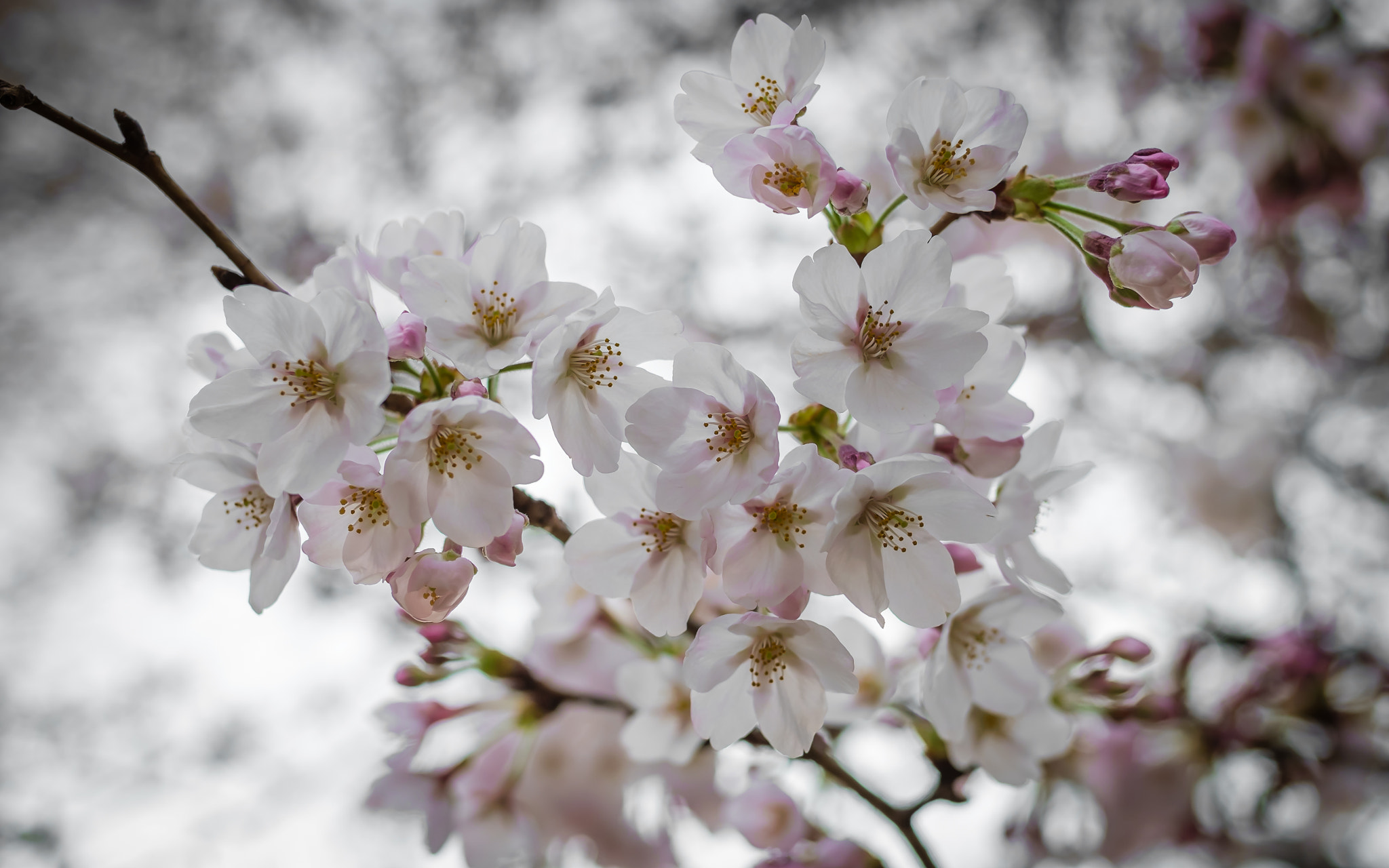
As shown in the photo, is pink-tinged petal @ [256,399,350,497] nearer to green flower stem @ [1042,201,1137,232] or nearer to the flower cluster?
the flower cluster

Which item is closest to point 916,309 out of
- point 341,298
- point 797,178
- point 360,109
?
point 797,178

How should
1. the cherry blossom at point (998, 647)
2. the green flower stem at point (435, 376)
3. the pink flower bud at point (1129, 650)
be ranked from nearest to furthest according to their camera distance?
the green flower stem at point (435, 376) → the cherry blossom at point (998, 647) → the pink flower bud at point (1129, 650)

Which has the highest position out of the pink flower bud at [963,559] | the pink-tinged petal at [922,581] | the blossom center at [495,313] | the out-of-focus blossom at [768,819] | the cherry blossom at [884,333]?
the blossom center at [495,313]

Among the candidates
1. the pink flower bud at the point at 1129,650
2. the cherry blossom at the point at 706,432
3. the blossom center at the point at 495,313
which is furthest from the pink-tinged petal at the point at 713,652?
the pink flower bud at the point at 1129,650

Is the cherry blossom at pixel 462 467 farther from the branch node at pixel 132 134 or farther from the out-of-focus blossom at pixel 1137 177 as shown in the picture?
the out-of-focus blossom at pixel 1137 177

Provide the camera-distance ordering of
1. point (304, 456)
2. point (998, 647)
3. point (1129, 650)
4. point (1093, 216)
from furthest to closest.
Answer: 1. point (1129, 650)
2. point (998, 647)
3. point (1093, 216)
4. point (304, 456)

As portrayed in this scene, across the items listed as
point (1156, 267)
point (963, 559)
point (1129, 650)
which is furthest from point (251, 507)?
point (1129, 650)

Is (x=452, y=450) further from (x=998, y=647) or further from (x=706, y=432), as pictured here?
(x=998, y=647)
